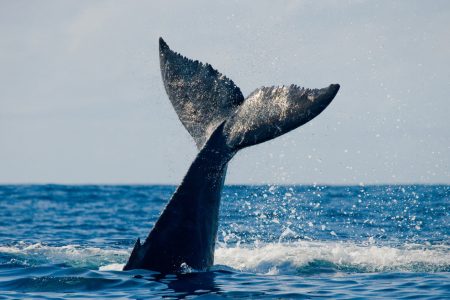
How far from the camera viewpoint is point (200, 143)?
10.4m

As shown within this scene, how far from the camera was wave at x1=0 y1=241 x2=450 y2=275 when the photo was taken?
11.4m

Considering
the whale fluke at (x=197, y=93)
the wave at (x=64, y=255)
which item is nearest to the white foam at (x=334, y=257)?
the wave at (x=64, y=255)

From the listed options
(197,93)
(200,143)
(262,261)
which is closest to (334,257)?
(262,261)

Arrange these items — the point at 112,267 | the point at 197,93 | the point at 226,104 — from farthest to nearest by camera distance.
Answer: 1. the point at 112,267
2. the point at 197,93
3. the point at 226,104

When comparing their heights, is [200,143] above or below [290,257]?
above

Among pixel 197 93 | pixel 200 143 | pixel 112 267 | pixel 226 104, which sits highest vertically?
pixel 197 93

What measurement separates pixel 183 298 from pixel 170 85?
9.58ft

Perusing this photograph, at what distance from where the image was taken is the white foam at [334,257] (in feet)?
37.9

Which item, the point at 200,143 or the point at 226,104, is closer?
the point at 226,104

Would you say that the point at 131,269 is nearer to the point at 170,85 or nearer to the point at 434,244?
the point at 170,85

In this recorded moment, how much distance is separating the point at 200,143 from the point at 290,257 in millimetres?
2842

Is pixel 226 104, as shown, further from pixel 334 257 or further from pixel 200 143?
pixel 334 257

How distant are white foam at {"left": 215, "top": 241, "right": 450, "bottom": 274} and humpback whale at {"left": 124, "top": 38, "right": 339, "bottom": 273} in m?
1.44

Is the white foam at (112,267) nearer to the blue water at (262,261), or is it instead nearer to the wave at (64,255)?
the blue water at (262,261)
